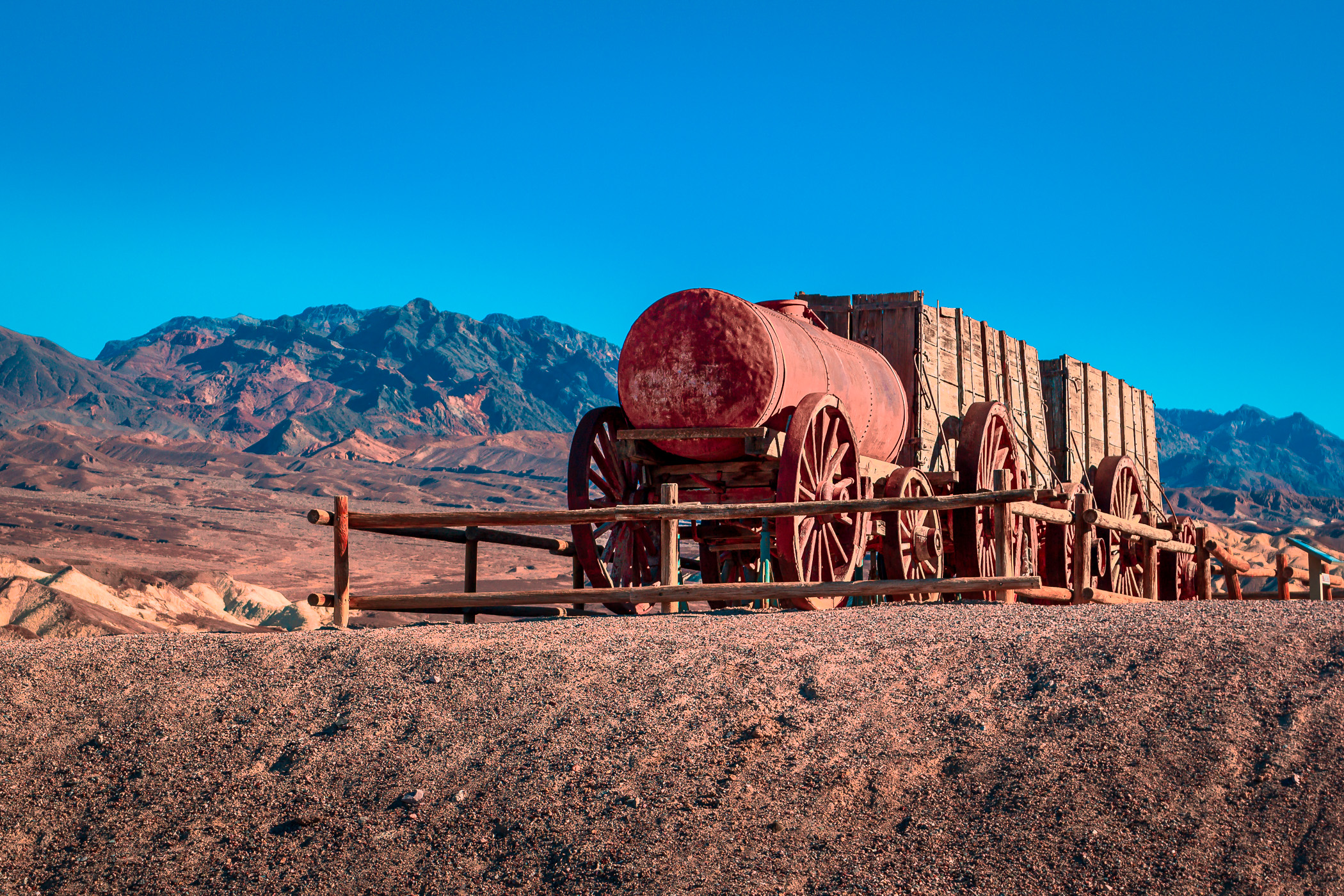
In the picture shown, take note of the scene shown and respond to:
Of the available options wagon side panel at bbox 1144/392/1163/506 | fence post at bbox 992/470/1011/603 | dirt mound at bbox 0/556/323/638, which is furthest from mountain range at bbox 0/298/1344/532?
fence post at bbox 992/470/1011/603

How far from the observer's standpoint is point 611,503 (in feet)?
35.4

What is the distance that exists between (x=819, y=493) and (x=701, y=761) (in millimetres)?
4788

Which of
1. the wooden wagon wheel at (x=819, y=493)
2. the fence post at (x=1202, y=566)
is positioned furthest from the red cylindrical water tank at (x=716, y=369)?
the fence post at (x=1202, y=566)

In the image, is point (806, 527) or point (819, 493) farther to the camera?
point (819, 493)

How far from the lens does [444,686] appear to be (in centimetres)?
594

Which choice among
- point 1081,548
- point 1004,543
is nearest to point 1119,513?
point 1081,548

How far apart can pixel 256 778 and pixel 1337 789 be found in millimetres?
4542

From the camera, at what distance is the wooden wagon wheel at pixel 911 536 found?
10344 mm

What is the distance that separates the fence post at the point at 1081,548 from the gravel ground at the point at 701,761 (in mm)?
2233

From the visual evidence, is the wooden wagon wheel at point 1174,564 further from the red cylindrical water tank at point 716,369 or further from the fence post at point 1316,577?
the red cylindrical water tank at point 716,369

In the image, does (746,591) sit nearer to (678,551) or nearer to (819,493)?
(678,551)

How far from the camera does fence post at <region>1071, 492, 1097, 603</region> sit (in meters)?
8.73

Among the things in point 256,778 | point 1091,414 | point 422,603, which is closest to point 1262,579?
point 1091,414

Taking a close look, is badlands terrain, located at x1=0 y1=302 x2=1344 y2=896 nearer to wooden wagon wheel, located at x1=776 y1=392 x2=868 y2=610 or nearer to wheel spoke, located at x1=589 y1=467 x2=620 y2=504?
wooden wagon wheel, located at x1=776 y1=392 x2=868 y2=610
